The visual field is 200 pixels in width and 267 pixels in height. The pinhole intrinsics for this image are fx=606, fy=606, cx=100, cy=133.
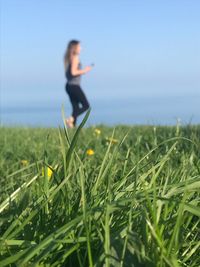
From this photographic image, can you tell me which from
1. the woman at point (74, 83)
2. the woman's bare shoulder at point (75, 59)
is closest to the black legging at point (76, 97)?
the woman at point (74, 83)

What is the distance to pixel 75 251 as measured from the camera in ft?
4.71

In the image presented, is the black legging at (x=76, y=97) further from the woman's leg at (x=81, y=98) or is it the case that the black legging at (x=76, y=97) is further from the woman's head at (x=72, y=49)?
the woman's head at (x=72, y=49)

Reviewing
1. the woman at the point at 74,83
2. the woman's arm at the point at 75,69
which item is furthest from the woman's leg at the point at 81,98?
the woman's arm at the point at 75,69

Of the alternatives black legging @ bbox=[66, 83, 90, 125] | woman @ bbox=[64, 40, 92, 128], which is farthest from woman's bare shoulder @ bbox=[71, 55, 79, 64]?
black legging @ bbox=[66, 83, 90, 125]

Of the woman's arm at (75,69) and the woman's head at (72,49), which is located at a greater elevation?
the woman's head at (72,49)

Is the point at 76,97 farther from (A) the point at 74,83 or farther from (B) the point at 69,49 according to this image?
(B) the point at 69,49

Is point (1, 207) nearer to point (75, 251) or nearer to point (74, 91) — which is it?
point (75, 251)

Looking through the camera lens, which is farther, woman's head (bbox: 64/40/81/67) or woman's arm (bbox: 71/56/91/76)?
woman's head (bbox: 64/40/81/67)

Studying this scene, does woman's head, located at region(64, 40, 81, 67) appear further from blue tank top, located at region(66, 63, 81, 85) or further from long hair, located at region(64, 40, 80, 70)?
blue tank top, located at region(66, 63, 81, 85)

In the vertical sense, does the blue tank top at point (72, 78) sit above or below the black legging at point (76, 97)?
above

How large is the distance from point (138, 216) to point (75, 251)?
0.17m

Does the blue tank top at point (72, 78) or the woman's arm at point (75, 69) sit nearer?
the woman's arm at point (75, 69)

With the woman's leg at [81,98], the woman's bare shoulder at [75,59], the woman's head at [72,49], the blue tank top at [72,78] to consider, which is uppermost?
the woman's head at [72,49]

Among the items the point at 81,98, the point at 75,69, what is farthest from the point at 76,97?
the point at 75,69
